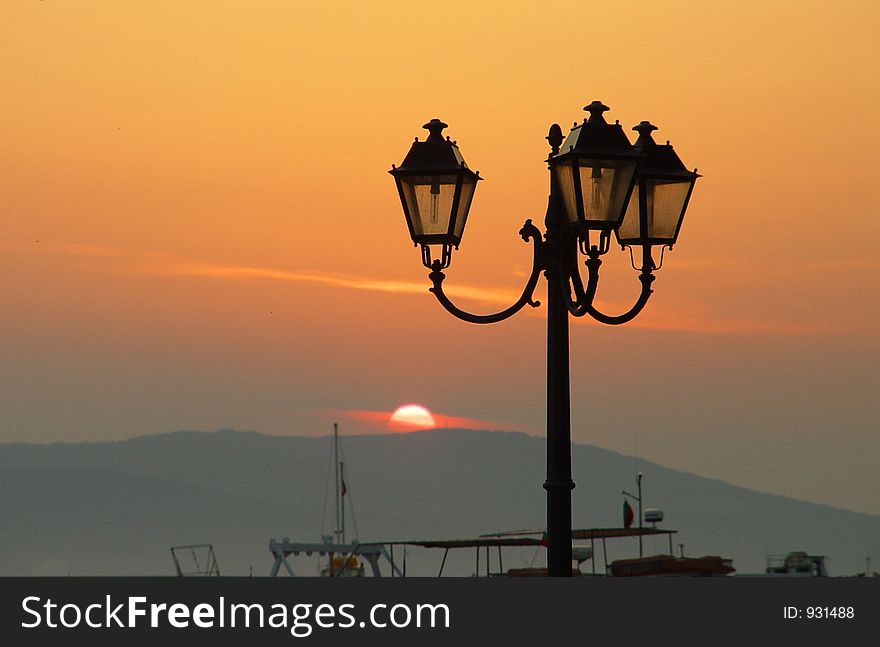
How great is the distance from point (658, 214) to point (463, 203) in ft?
5.26

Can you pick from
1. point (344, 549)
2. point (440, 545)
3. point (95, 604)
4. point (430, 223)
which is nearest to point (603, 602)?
point (430, 223)

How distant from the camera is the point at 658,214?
14.4 meters

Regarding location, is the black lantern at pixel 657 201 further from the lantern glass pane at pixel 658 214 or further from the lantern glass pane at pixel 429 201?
the lantern glass pane at pixel 429 201

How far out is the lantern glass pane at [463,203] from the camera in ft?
46.4

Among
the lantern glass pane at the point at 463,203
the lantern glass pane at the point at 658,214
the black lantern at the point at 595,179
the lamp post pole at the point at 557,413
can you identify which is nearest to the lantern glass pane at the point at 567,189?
the black lantern at the point at 595,179

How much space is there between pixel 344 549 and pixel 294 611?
261 feet

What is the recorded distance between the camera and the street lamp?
13539mm

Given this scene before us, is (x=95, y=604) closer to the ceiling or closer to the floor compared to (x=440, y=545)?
closer to the floor

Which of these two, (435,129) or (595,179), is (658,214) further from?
(435,129)

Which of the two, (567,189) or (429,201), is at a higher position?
(429,201)

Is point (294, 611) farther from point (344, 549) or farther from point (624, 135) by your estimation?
point (344, 549)

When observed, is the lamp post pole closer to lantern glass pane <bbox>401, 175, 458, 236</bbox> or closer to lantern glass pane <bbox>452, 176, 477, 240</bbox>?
lantern glass pane <bbox>452, 176, 477, 240</bbox>

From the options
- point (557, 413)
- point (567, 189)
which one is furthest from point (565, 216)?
point (557, 413)

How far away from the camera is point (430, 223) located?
14.2m
